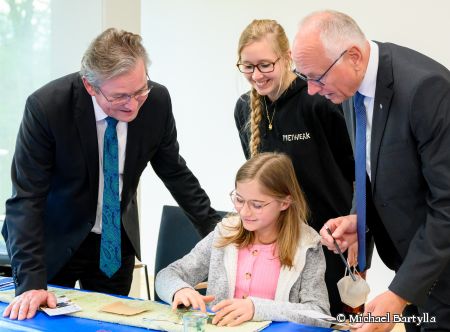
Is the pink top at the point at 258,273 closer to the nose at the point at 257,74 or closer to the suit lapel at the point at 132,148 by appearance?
the suit lapel at the point at 132,148

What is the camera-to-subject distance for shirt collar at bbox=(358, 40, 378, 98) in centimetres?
197

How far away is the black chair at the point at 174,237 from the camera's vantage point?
305 centimetres

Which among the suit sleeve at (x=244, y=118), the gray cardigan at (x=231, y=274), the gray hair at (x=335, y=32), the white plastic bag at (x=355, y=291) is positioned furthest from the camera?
the suit sleeve at (x=244, y=118)

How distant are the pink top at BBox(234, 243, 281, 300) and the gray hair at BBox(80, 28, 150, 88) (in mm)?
809

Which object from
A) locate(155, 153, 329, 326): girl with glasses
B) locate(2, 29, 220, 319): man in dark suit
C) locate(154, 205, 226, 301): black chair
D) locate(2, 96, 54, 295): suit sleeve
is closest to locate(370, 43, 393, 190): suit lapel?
locate(155, 153, 329, 326): girl with glasses

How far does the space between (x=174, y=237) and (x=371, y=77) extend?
4.77ft

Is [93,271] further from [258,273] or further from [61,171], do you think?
[258,273]

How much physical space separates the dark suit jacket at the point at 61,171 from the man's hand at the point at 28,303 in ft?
0.15

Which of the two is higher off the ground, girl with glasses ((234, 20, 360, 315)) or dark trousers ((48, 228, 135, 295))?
girl with glasses ((234, 20, 360, 315))

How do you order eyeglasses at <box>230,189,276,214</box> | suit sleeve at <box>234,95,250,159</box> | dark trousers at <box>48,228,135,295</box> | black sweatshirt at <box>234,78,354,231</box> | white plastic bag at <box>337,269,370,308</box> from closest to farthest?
white plastic bag at <box>337,269,370,308</box>
eyeglasses at <box>230,189,276,214</box>
dark trousers at <box>48,228,135,295</box>
black sweatshirt at <box>234,78,354,231</box>
suit sleeve at <box>234,95,250,159</box>

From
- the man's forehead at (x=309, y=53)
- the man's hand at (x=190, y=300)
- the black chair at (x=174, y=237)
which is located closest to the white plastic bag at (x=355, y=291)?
the man's hand at (x=190, y=300)

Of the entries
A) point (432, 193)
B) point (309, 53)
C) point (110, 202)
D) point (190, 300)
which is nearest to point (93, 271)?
point (110, 202)

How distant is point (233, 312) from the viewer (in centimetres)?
201

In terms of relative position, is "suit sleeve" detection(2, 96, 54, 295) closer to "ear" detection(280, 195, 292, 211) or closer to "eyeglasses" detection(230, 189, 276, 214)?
"eyeglasses" detection(230, 189, 276, 214)
